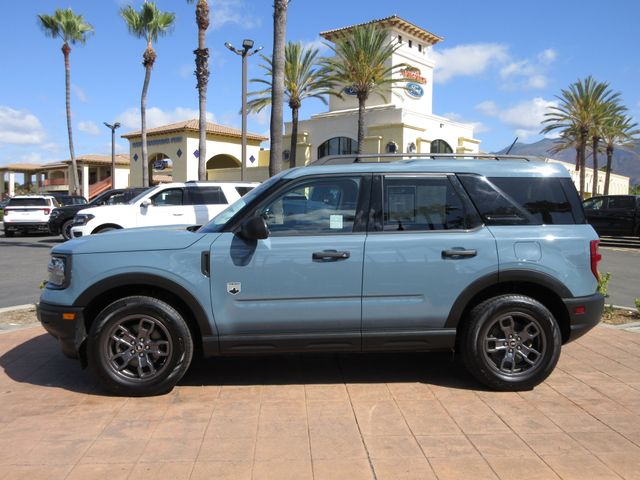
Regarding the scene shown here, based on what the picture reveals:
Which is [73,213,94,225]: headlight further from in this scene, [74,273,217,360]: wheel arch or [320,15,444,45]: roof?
[320,15,444,45]: roof

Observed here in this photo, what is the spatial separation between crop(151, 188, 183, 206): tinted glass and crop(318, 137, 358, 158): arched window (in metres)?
21.6

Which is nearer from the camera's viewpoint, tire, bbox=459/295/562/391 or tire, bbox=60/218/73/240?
tire, bbox=459/295/562/391

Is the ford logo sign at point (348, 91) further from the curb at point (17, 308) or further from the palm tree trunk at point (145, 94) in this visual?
the curb at point (17, 308)

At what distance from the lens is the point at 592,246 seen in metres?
4.66

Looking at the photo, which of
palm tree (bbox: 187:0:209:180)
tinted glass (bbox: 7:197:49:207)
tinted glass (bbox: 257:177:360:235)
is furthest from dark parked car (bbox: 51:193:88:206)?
tinted glass (bbox: 257:177:360:235)

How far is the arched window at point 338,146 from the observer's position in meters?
34.2

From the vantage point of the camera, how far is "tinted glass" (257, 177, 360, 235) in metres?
4.54

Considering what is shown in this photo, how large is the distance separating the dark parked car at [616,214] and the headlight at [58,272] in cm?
1853

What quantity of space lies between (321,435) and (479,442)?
1063 mm

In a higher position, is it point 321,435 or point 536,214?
point 536,214

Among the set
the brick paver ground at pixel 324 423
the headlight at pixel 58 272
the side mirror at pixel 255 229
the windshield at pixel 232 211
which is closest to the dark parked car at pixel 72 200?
the brick paver ground at pixel 324 423

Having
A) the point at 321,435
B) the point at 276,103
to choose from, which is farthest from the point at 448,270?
the point at 276,103

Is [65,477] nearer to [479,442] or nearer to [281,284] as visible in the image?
[281,284]

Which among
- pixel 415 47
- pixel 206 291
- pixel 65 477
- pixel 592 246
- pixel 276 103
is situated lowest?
pixel 65 477
